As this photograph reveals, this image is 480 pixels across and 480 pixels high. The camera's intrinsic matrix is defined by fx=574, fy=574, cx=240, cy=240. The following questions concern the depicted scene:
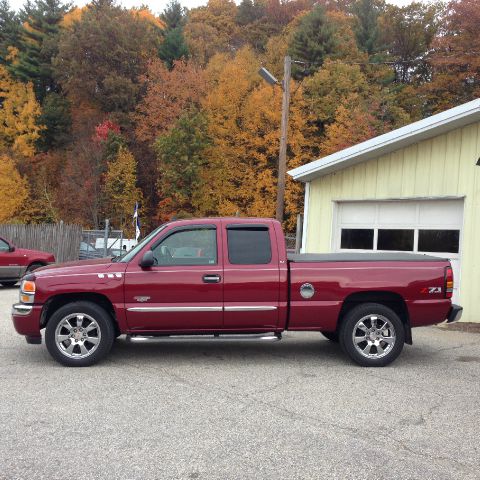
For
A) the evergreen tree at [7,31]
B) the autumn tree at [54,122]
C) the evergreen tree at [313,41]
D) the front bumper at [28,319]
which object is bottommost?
the front bumper at [28,319]

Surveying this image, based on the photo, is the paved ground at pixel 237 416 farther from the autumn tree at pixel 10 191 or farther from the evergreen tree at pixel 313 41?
the autumn tree at pixel 10 191

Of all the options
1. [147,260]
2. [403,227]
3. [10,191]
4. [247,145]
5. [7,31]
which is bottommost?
[147,260]

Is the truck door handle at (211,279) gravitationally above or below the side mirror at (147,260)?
below

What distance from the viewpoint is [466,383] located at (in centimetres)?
659

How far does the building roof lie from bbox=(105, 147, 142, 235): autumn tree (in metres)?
31.4

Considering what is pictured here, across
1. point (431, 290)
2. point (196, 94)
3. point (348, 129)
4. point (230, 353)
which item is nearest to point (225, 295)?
point (230, 353)

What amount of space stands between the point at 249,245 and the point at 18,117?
49727 millimetres

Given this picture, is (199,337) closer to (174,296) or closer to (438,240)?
(174,296)

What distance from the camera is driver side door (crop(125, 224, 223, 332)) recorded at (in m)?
7.04

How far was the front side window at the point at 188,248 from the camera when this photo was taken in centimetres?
723

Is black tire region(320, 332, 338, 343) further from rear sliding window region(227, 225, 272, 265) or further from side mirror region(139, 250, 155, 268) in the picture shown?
side mirror region(139, 250, 155, 268)

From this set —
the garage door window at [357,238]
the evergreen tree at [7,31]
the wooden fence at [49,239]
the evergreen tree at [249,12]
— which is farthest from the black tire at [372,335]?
the evergreen tree at [7,31]

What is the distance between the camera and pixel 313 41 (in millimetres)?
41938

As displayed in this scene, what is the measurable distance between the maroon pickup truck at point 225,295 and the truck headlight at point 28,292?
0.01 meters
